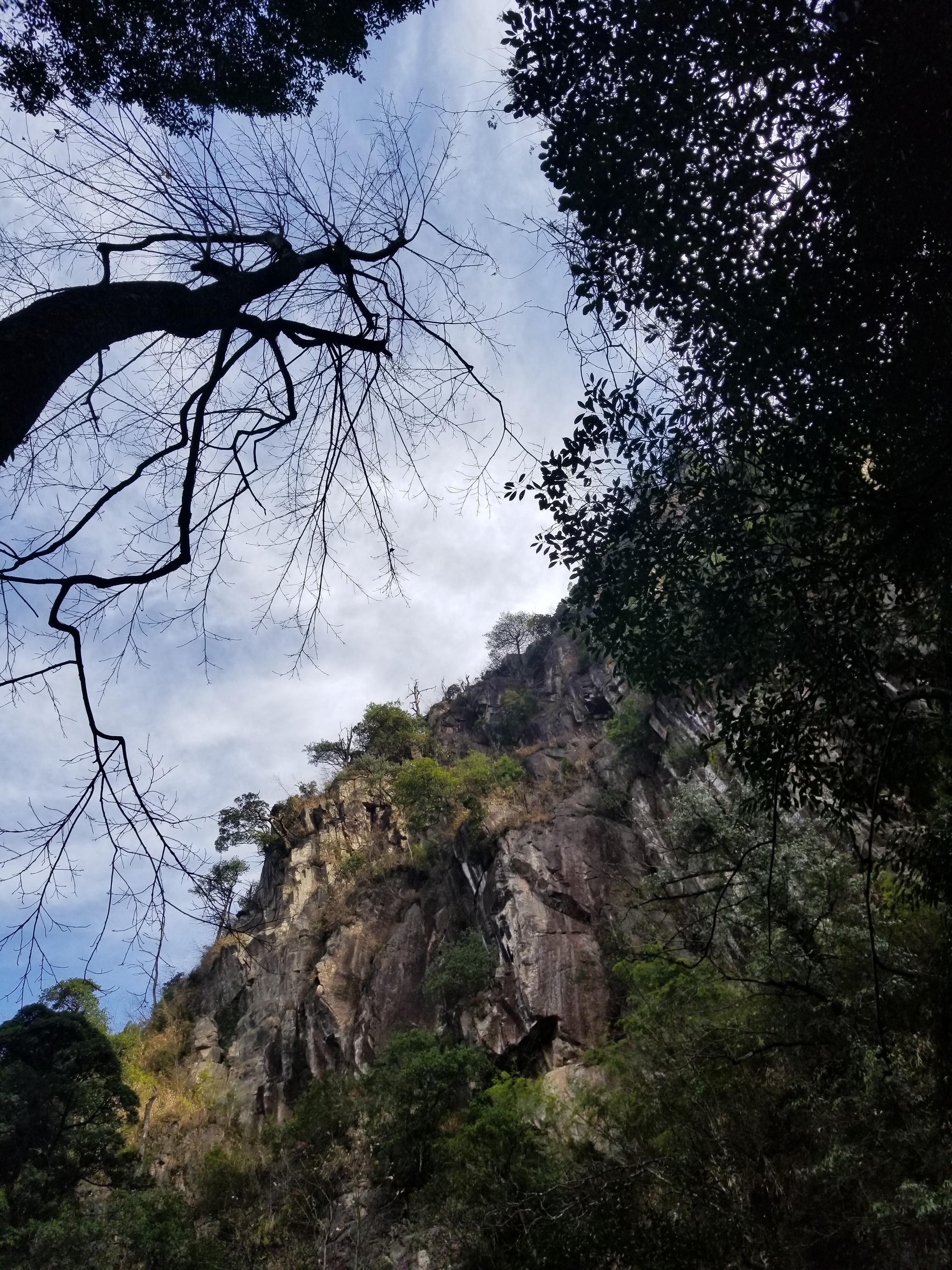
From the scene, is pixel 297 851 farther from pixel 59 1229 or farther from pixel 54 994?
pixel 59 1229

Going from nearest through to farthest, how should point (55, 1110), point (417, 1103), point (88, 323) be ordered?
point (88, 323)
point (417, 1103)
point (55, 1110)

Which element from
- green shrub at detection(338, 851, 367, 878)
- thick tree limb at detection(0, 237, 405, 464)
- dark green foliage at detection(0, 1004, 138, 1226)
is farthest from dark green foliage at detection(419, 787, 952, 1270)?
green shrub at detection(338, 851, 367, 878)

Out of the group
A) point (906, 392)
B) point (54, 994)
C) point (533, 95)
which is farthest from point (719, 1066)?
point (54, 994)

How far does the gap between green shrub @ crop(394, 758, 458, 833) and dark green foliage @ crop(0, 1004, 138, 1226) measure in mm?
11626

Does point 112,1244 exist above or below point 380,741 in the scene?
below

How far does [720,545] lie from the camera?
4062mm

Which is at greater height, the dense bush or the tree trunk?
the dense bush

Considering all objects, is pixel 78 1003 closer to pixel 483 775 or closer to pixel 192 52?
pixel 483 775

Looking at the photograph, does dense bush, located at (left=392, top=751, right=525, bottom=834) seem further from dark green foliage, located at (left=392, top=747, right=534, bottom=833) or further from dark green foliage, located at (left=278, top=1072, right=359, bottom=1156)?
dark green foliage, located at (left=278, top=1072, right=359, bottom=1156)

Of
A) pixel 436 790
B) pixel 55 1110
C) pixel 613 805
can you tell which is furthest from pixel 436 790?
pixel 55 1110

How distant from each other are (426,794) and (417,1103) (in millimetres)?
11920

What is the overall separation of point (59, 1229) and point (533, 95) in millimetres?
17036

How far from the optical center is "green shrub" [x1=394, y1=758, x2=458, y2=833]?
2511 cm

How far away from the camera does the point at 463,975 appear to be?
1783 cm
